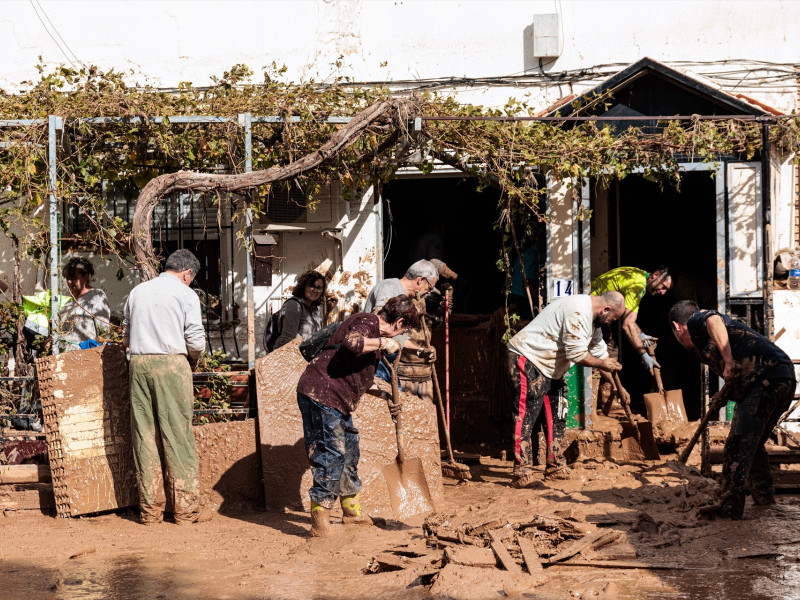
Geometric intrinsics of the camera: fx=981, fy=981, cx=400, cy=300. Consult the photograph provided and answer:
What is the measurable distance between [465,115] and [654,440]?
3.63 m

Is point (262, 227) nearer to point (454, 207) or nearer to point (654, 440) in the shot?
point (454, 207)

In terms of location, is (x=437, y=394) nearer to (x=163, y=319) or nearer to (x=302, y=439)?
(x=302, y=439)

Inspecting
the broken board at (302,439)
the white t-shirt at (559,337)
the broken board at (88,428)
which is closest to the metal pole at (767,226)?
the white t-shirt at (559,337)

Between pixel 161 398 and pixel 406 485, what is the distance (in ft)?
6.73

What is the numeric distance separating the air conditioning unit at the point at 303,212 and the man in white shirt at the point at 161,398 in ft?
11.1

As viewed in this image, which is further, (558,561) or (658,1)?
(658,1)

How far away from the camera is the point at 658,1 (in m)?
11.6

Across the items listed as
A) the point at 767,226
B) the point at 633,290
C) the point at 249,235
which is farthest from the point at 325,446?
the point at 767,226

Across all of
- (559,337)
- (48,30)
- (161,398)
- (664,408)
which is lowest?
(664,408)

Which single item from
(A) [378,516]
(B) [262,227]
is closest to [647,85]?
(B) [262,227]

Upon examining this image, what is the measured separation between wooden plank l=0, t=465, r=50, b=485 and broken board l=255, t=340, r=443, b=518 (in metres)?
1.87

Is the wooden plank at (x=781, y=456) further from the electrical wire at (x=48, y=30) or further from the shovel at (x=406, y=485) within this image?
the electrical wire at (x=48, y=30)

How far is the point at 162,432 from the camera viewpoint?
7672mm

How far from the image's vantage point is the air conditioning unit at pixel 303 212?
1107 centimetres
